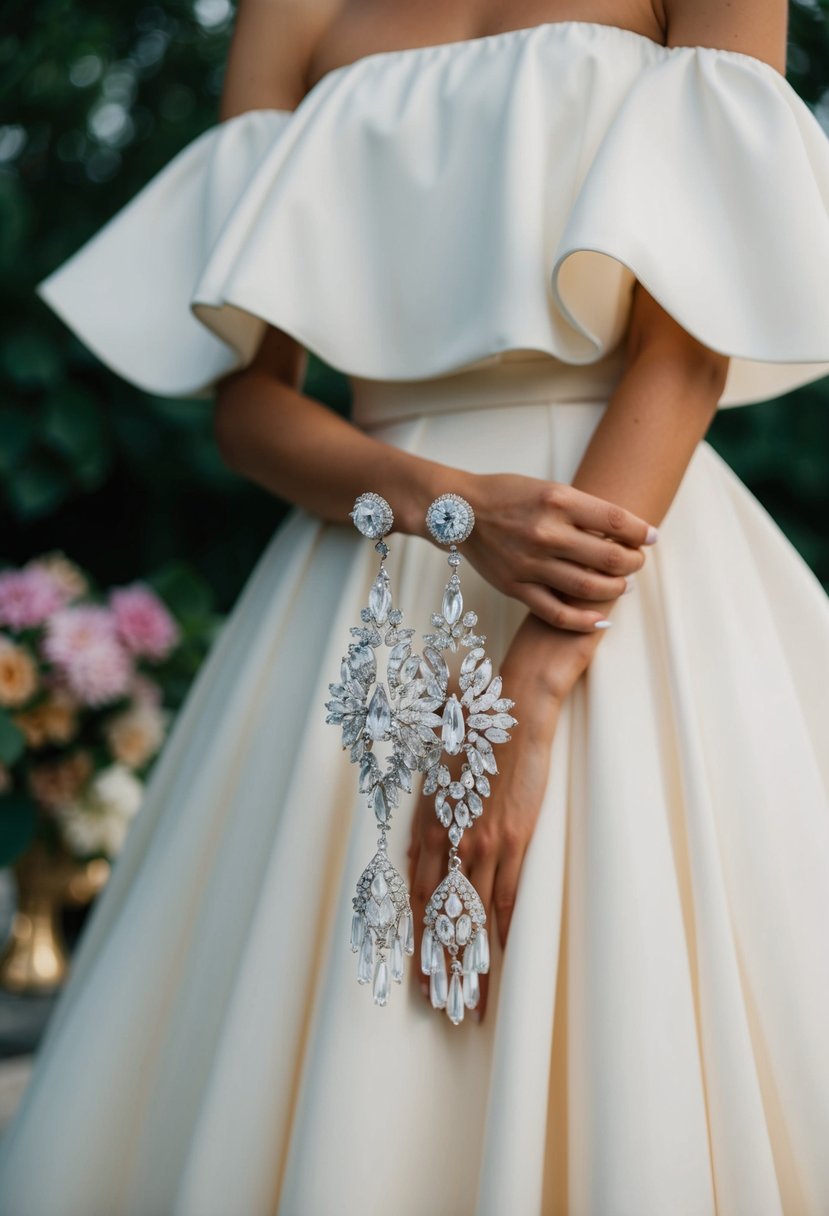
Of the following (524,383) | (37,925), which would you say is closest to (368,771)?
(524,383)

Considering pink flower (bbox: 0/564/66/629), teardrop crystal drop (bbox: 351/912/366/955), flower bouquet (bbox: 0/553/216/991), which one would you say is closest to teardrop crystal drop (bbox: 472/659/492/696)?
teardrop crystal drop (bbox: 351/912/366/955)

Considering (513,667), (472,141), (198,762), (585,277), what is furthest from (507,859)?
(472,141)

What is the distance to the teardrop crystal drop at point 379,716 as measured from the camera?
93 centimetres

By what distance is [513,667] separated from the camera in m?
Answer: 1.02

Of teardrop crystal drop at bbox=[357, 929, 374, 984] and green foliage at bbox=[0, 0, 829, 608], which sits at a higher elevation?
green foliage at bbox=[0, 0, 829, 608]

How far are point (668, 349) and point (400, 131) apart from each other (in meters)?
0.37

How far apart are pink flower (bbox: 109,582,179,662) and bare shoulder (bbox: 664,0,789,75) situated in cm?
151

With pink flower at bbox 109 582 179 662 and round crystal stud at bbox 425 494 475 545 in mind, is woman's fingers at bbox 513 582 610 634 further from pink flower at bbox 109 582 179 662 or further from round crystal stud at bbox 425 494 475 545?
pink flower at bbox 109 582 179 662

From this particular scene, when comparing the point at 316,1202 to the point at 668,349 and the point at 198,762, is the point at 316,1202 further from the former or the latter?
the point at 668,349

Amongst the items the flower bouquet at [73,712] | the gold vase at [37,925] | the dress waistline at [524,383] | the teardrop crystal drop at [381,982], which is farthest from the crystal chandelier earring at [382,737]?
the gold vase at [37,925]

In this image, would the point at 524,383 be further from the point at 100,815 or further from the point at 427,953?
the point at 100,815

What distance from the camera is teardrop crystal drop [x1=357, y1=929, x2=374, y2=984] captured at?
946 mm

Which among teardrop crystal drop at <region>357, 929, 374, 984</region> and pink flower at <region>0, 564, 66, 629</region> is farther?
pink flower at <region>0, 564, 66, 629</region>

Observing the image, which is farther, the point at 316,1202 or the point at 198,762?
the point at 198,762
